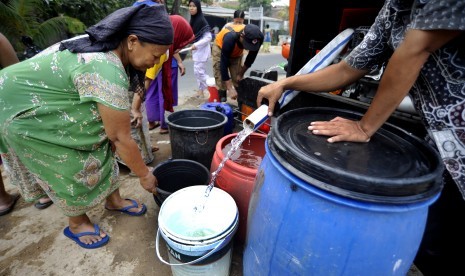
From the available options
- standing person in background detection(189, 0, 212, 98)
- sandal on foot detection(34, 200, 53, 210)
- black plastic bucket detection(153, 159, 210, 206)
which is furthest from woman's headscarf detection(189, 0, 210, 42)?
sandal on foot detection(34, 200, 53, 210)

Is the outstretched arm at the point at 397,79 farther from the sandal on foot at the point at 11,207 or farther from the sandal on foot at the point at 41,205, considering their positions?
the sandal on foot at the point at 11,207

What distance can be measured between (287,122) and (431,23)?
771 mm

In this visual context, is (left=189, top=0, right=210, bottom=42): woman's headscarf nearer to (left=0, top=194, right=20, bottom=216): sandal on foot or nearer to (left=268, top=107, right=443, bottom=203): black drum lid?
(left=0, top=194, right=20, bottom=216): sandal on foot

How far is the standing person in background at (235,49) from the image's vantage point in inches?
165

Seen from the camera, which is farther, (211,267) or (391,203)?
(211,267)

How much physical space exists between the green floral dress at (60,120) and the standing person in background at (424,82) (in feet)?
3.37

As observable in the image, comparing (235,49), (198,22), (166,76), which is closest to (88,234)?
(166,76)

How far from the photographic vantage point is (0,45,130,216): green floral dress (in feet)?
5.09

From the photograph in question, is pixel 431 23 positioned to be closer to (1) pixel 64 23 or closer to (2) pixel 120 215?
(2) pixel 120 215

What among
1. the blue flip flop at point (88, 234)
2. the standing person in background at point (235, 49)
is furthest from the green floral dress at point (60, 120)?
the standing person in background at point (235, 49)

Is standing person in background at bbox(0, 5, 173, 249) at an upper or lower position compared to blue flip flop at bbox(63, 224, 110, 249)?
upper

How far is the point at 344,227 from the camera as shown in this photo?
1056mm

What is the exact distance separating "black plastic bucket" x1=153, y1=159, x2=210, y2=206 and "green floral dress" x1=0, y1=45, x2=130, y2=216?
0.52m

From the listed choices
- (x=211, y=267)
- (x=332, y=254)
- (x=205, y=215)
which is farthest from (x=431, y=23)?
(x=211, y=267)
